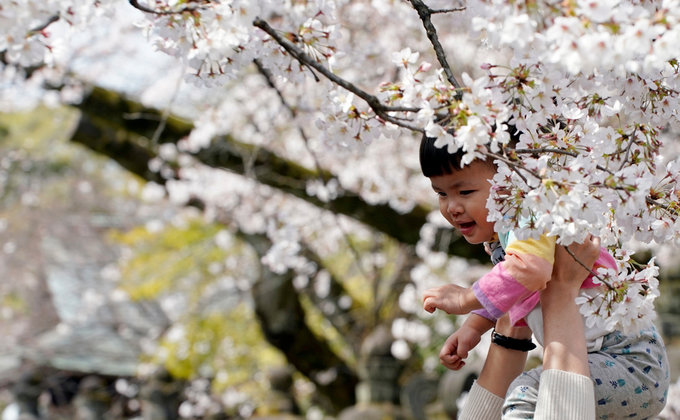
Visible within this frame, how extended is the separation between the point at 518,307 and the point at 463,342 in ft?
0.48

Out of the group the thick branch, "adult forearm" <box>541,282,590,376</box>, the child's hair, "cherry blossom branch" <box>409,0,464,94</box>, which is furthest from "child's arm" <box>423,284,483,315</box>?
the thick branch

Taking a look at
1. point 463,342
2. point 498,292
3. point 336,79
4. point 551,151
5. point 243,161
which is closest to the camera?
point 551,151

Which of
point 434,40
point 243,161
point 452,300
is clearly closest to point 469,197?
point 452,300

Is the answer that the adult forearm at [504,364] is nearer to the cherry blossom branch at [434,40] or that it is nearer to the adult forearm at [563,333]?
the adult forearm at [563,333]

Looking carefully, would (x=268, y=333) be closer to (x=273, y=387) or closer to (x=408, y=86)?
(x=273, y=387)

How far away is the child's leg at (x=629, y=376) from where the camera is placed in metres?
1.56

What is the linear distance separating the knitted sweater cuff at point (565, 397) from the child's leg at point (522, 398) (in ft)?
0.25

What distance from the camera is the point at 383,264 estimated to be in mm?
7863

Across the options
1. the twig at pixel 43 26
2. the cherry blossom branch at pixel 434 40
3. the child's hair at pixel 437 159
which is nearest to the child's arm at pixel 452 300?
the child's hair at pixel 437 159

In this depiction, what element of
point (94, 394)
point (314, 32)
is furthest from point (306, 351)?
A: point (314, 32)

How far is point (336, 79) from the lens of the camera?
160cm

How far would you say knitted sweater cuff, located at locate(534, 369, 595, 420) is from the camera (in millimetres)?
1406

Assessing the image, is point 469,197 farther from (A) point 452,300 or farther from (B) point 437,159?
(A) point 452,300

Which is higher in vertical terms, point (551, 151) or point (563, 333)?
point (551, 151)
